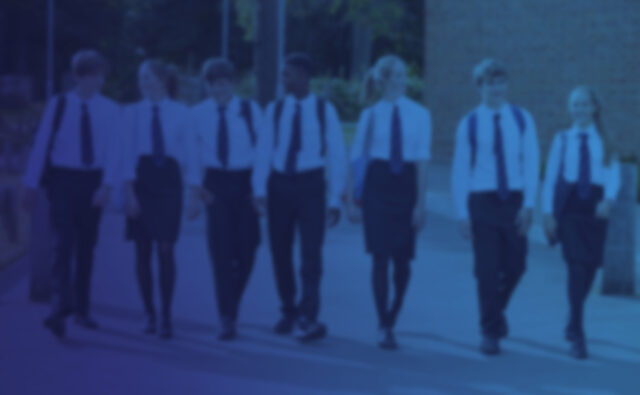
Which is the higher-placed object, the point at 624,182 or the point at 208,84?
the point at 208,84

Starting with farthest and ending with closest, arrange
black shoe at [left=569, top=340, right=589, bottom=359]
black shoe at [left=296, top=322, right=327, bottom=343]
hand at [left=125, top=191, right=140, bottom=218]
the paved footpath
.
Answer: hand at [left=125, top=191, right=140, bottom=218], black shoe at [left=296, top=322, right=327, bottom=343], black shoe at [left=569, top=340, right=589, bottom=359], the paved footpath

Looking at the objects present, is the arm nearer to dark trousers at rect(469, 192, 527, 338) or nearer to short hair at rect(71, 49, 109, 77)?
dark trousers at rect(469, 192, 527, 338)

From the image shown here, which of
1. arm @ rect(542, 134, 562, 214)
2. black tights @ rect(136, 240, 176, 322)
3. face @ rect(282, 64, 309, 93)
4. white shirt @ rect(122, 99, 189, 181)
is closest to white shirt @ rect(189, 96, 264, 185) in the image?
white shirt @ rect(122, 99, 189, 181)

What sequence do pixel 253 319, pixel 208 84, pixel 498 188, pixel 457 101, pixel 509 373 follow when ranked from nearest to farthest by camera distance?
pixel 509 373
pixel 498 188
pixel 208 84
pixel 253 319
pixel 457 101

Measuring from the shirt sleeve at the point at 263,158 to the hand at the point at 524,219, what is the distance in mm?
1692

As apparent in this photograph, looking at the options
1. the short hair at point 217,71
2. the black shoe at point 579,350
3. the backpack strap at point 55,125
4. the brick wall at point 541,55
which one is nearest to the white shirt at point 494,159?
the black shoe at point 579,350

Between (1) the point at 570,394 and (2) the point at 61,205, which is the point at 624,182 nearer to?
(1) the point at 570,394

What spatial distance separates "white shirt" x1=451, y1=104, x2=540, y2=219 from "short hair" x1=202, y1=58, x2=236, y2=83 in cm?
164

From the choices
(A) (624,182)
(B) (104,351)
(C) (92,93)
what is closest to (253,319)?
(B) (104,351)

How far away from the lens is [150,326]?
300 inches

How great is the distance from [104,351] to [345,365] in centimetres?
153

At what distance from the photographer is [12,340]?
7.19 meters

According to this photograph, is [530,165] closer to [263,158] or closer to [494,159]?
[494,159]

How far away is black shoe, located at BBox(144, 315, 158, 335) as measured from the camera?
24.9ft
